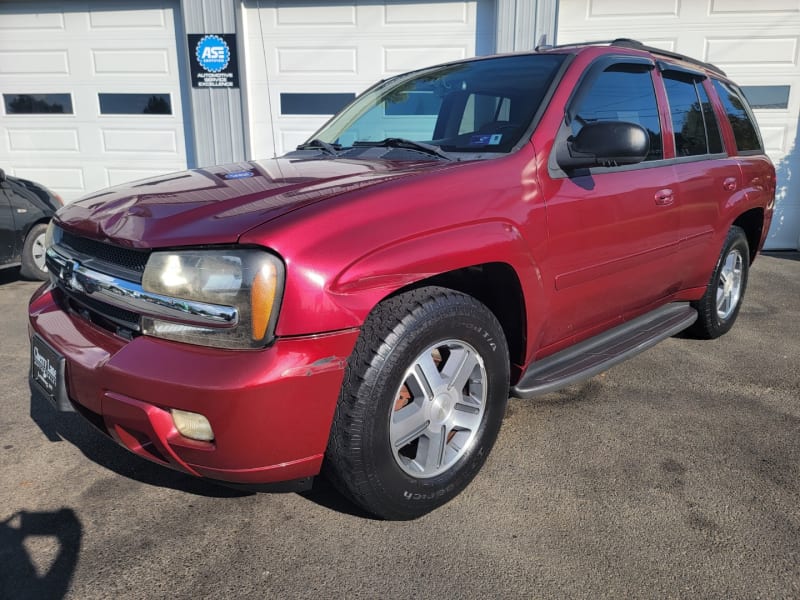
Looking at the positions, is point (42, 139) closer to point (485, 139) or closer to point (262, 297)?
point (485, 139)

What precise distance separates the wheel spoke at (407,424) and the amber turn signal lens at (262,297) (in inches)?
23.3

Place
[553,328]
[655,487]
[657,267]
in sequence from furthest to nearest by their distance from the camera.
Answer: [657,267] → [553,328] → [655,487]

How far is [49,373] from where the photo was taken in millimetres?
2141

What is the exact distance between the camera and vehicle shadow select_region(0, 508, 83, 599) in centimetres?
189

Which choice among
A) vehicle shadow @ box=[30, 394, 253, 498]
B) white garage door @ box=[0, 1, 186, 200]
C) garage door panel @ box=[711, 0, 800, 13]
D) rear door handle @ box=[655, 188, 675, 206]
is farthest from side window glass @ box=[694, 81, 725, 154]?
white garage door @ box=[0, 1, 186, 200]

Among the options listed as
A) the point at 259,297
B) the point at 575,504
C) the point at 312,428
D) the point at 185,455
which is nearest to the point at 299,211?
the point at 259,297

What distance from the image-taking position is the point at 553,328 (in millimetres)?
2641

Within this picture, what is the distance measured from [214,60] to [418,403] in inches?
279

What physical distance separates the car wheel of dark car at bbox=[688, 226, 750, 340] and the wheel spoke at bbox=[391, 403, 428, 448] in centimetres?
260

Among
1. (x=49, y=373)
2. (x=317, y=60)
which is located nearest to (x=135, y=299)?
(x=49, y=373)

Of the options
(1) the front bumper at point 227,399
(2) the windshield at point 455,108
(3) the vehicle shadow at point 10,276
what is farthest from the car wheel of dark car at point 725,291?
(3) the vehicle shadow at point 10,276

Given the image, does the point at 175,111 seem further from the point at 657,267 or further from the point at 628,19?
the point at 657,267

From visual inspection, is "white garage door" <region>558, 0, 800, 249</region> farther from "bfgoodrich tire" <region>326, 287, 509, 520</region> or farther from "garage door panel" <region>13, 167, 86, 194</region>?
"garage door panel" <region>13, 167, 86, 194</region>

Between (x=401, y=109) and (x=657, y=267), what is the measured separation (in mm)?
1604
